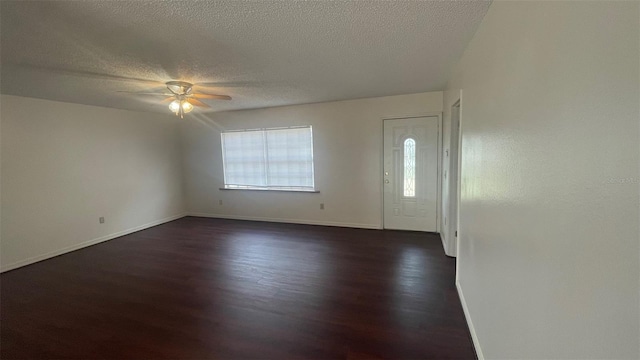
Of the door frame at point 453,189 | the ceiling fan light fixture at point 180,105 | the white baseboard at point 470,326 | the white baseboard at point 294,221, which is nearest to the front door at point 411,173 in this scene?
the white baseboard at point 294,221

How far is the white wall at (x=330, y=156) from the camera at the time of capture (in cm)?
454

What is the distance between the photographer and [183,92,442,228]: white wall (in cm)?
454

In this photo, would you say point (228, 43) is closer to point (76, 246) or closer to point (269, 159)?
point (269, 159)

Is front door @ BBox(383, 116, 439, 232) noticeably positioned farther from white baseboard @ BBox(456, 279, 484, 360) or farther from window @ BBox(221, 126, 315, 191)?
white baseboard @ BBox(456, 279, 484, 360)

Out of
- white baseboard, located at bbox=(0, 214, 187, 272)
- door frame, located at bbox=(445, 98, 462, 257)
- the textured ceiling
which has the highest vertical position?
the textured ceiling

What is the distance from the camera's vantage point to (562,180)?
0.86 m

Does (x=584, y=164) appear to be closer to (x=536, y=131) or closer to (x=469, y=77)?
(x=536, y=131)

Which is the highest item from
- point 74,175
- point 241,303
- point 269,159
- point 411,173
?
point 269,159

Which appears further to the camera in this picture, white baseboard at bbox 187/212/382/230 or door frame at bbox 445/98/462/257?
white baseboard at bbox 187/212/382/230

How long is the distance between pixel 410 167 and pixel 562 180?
3.61 metres

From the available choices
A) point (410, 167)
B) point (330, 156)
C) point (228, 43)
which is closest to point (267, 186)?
point (330, 156)

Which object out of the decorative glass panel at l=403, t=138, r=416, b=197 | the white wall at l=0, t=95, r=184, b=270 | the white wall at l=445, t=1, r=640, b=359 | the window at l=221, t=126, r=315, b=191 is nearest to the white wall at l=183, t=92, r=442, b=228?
the window at l=221, t=126, r=315, b=191

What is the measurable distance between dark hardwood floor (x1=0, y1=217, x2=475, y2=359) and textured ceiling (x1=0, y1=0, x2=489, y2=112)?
2.26m

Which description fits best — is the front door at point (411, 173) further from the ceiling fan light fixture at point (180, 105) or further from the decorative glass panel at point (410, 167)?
the ceiling fan light fixture at point (180, 105)
